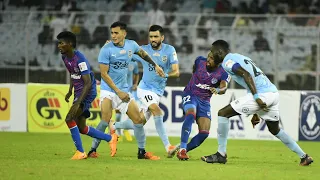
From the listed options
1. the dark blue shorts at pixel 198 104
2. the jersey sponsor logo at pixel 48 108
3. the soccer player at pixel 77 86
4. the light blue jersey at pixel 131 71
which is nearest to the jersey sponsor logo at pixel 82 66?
the soccer player at pixel 77 86

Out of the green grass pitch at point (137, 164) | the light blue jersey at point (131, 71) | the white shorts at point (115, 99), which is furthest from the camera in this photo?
the light blue jersey at point (131, 71)

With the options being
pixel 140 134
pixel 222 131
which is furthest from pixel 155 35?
pixel 222 131

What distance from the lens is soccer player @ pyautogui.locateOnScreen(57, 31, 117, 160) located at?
1332 cm

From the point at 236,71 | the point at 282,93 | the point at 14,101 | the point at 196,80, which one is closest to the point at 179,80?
the point at 282,93

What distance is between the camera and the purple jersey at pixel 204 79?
1409cm

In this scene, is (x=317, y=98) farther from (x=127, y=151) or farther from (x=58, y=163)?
(x=58, y=163)

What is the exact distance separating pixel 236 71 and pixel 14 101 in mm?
10114

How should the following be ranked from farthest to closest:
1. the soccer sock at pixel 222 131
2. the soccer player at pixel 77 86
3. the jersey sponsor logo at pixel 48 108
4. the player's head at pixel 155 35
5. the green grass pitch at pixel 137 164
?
the jersey sponsor logo at pixel 48 108 → the player's head at pixel 155 35 → the soccer player at pixel 77 86 → the soccer sock at pixel 222 131 → the green grass pitch at pixel 137 164

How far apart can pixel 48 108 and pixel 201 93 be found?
7932 millimetres

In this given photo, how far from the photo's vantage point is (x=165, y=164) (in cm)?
1298

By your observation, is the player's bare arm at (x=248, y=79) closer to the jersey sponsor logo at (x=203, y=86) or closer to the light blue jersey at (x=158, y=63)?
the jersey sponsor logo at (x=203, y=86)

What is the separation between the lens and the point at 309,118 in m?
20.4

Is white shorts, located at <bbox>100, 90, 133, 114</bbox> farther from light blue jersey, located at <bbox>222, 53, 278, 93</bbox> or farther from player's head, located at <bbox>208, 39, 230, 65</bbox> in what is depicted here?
light blue jersey, located at <bbox>222, 53, 278, 93</bbox>

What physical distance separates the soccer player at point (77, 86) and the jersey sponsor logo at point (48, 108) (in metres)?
7.43
